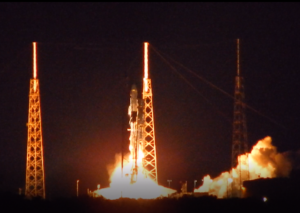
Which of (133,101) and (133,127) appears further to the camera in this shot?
(133,127)

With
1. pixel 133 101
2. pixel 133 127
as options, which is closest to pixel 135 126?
pixel 133 127

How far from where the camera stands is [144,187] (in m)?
49.7

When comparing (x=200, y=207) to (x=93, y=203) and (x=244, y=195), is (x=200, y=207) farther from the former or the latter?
(x=244, y=195)

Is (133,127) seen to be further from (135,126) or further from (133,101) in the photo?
(133,101)

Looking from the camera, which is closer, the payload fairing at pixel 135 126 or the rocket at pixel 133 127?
the rocket at pixel 133 127

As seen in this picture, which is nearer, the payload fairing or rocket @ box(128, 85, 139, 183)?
rocket @ box(128, 85, 139, 183)

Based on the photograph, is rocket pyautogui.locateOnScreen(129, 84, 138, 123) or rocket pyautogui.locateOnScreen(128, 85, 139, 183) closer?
Result: rocket pyautogui.locateOnScreen(128, 85, 139, 183)

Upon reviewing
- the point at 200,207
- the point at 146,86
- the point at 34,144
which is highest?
the point at 146,86

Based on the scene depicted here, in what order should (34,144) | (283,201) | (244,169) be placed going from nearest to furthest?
(283,201)
(34,144)
(244,169)

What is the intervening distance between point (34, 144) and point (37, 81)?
4100 millimetres

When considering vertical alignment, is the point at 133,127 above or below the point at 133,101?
below

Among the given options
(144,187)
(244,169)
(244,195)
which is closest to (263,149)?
(244,169)

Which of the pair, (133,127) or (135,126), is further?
(133,127)

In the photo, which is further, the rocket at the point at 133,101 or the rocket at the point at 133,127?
the rocket at the point at 133,101
